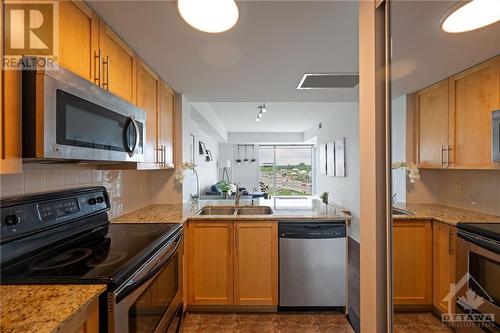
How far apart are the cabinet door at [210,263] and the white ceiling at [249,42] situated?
1.37 meters

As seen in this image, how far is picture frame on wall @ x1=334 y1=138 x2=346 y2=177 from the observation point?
15.8 ft

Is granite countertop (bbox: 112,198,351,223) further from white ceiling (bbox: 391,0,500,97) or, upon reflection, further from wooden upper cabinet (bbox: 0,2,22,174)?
white ceiling (bbox: 391,0,500,97)

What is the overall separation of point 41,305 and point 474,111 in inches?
61.4

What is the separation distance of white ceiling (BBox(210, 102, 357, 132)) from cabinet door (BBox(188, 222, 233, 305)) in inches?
107

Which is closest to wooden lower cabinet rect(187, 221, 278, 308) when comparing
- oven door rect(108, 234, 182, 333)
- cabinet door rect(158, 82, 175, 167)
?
oven door rect(108, 234, 182, 333)

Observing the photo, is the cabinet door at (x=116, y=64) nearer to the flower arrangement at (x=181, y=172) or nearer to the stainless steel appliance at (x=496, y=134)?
the flower arrangement at (x=181, y=172)

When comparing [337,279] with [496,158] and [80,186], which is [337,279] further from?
[80,186]

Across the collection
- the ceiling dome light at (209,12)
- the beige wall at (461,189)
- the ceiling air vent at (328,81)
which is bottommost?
the beige wall at (461,189)

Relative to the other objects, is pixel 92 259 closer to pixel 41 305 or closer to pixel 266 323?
pixel 41 305

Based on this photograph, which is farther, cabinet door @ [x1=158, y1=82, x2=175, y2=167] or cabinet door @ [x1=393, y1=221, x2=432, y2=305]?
cabinet door @ [x1=158, y1=82, x2=175, y2=167]

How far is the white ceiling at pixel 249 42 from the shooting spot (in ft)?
4.52

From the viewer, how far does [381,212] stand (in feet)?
3.76

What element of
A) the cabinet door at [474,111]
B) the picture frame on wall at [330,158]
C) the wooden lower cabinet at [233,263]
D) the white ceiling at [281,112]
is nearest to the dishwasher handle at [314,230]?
the wooden lower cabinet at [233,263]

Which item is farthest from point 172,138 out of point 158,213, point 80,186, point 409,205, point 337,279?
point 409,205
